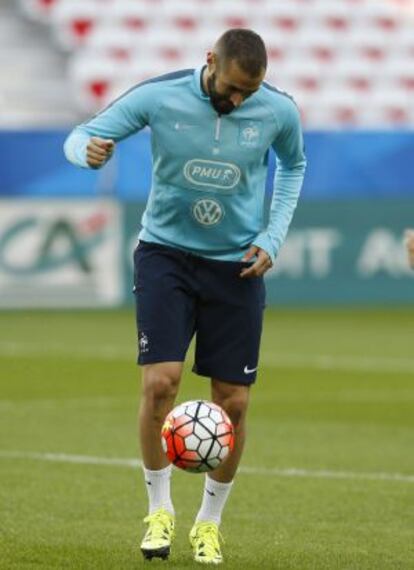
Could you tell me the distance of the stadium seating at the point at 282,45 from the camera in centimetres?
2748

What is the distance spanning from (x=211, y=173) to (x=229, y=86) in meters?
0.42

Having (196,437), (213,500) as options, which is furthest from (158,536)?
(196,437)

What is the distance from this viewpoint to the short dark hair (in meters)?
7.32

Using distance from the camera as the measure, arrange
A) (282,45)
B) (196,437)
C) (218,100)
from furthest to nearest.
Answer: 1. (282,45)
2. (218,100)
3. (196,437)

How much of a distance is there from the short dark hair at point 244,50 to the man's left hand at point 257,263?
81 centimetres

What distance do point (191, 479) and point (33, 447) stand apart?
1544 millimetres

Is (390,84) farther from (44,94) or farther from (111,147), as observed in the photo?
(111,147)

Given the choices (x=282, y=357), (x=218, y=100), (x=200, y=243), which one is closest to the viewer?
(x=218, y=100)

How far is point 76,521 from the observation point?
8781mm

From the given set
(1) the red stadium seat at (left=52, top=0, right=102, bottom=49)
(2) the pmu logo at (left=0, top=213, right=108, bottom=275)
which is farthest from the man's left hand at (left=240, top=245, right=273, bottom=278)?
(1) the red stadium seat at (left=52, top=0, right=102, bottom=49)

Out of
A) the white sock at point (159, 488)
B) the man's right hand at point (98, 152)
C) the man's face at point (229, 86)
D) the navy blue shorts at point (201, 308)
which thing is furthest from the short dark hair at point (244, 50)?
the white sock at point (159, 488)

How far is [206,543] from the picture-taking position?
25.3ft

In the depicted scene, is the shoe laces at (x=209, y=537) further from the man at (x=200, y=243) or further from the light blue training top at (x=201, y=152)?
the light blue training top at (x=201, y=152)

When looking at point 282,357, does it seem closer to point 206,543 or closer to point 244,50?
point 206,543
